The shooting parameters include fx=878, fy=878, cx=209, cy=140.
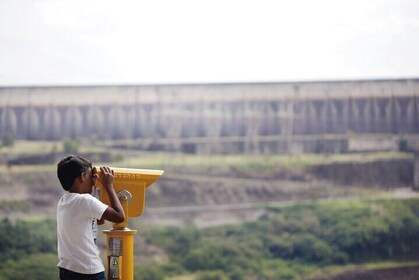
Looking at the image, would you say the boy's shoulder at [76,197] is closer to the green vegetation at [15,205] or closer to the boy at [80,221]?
the boy at [80,221]

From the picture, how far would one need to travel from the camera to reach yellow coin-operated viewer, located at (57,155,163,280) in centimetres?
348

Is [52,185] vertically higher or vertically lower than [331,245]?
higher

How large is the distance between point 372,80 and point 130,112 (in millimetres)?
3953

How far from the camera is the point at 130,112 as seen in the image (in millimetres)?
14328

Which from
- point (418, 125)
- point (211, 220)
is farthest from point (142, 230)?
point (418, 125)

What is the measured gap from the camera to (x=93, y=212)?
3.46 meters

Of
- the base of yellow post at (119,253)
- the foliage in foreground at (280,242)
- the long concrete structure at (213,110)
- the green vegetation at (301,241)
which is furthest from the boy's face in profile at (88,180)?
the long concrete structure at (213,110)

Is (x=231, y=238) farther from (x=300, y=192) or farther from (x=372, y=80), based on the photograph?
(x=372, y=80)

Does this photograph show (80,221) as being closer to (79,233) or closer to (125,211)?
(79,233)

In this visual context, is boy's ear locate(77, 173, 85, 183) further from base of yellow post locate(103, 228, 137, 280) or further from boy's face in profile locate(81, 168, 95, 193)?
base of yellow post locate(103, 228, 137, 280)

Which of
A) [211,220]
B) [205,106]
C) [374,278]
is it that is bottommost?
[374,278]

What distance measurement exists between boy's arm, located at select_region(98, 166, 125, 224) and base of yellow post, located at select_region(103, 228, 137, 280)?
5.6 inches

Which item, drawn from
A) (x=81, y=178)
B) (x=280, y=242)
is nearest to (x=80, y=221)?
(x=81, y=178)

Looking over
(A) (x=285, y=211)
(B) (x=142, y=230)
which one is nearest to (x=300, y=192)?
(A) (x=285, y=211)
